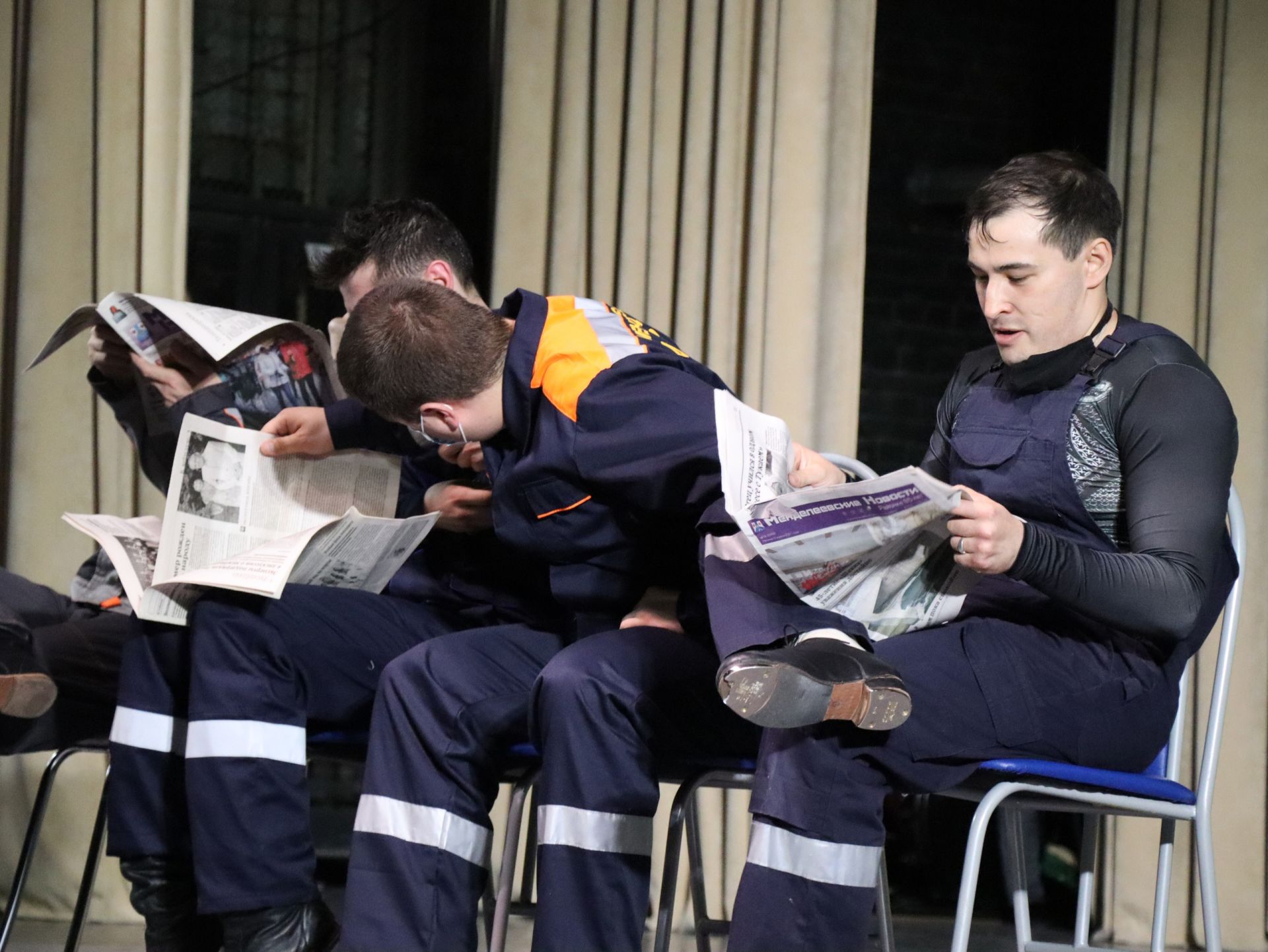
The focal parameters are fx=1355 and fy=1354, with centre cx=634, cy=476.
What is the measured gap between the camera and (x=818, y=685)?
3.69 feet

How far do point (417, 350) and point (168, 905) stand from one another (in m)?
0.74

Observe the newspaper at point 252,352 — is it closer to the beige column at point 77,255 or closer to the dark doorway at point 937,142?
the beige column at point 77,255

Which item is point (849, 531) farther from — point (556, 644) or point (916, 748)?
point (556, 644)

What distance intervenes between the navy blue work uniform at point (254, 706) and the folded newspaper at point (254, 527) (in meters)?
0.05

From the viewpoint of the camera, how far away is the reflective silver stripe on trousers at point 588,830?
132cm

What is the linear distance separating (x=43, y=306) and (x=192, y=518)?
43.9 inches

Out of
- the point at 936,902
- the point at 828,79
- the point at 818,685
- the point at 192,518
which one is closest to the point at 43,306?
the point at 192,518

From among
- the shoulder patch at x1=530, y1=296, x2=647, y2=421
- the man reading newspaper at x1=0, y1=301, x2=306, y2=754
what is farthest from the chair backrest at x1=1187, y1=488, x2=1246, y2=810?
the man reading newspaper at x1=0, y1=301, x2=306, y2=754

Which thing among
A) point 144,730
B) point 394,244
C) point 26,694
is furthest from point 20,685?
point 394,244

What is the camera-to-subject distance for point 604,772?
4.41 feet

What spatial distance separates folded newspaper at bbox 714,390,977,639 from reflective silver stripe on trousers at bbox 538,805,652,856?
30 centimetres

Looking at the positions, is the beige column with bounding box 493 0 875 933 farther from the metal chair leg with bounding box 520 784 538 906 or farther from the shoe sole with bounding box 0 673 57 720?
the shoe sole with bounding box 0 673 57 720

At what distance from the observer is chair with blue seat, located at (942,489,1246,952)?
52.1 inches

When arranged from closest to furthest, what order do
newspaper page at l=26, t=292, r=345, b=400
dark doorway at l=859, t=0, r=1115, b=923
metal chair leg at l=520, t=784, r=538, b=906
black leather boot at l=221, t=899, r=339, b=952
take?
black leather boot at l=221, t=899, r=339, b=952
newspaper page at l=26, t=292, r=345, b=400
metal chair leg at l=520, t=784, r=538, b=906
dark doorway at l=859, t=0, r=1115, b=923
